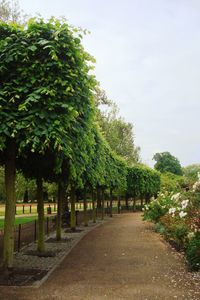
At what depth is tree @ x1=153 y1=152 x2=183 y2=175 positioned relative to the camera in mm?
100812

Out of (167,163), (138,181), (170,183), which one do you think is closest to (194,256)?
(138,181)

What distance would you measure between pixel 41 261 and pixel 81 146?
438 centimetres

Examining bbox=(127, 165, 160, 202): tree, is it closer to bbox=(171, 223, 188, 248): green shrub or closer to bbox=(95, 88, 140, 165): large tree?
bbox=(95, 88, 140, 165): large tree

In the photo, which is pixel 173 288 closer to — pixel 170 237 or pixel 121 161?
pixel 170 237

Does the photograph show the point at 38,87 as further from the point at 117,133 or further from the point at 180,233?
the point at 117,133

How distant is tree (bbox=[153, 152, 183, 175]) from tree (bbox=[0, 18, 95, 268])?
90914 mm

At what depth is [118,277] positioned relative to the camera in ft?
34.4

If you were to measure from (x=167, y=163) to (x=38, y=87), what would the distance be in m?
93.9

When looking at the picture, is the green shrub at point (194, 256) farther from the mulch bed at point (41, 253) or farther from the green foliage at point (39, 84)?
the mulch bed at point (41, 253)

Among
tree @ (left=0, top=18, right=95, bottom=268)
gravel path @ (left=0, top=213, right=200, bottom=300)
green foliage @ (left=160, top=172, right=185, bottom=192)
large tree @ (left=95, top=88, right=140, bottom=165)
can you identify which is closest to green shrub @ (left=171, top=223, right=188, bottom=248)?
gravel path @ (left=0, top=213, right=200, bottom=300)

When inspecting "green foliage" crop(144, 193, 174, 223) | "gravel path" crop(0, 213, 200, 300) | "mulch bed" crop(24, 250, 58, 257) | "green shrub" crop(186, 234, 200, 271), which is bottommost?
"gravel path" crop(0, 213, 200, 300)

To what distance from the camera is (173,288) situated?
9.35 metres

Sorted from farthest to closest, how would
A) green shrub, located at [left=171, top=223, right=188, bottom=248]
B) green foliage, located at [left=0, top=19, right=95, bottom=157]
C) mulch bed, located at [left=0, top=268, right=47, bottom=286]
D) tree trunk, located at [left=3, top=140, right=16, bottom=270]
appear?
green shrub, located at [left=171, top=223, right=188, bottom=248]
tree trunk, located at [left=3, top=140, right=16, bottom=270]
mulch bed, located at [left=0, top=268, right=47, bottom=286]
green foliage, located at [left=0, top=19, right=95, bottom=157]

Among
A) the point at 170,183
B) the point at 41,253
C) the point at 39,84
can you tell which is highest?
the point at 170,183
